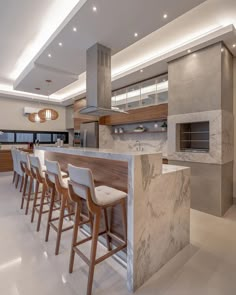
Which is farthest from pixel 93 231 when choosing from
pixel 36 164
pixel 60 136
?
pixel 60 136

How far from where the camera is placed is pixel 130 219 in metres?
1.63

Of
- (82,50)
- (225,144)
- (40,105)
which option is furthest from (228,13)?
(40,105)

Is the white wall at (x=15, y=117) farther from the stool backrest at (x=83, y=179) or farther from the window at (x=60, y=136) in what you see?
the stool backrest at (x=83, y=179)

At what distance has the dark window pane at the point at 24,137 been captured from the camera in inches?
297

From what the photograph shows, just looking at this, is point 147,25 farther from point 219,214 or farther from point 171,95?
point 219,214

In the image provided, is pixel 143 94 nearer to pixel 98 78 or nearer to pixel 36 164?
pixel 98 78

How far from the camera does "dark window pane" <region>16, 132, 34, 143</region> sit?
297 inches

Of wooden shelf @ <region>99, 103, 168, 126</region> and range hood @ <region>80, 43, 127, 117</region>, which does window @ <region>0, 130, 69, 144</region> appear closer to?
wooden shelf @ <region>99, 103, 168, 126</region>

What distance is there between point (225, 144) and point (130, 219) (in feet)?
8.46

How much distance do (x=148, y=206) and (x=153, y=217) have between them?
0.15 m

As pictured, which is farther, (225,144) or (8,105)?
(8,105)

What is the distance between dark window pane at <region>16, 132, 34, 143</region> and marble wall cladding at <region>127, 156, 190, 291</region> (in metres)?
7.21

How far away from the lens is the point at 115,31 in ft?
9.39

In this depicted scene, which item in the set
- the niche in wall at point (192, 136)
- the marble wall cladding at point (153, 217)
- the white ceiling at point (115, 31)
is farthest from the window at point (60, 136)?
the marble wall cladding at point (153, 217)
